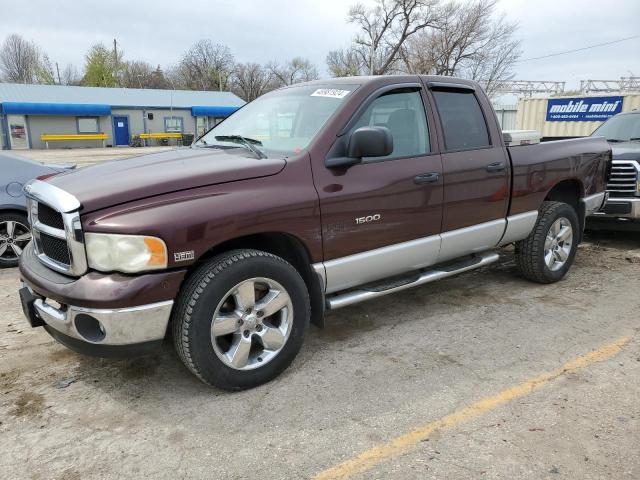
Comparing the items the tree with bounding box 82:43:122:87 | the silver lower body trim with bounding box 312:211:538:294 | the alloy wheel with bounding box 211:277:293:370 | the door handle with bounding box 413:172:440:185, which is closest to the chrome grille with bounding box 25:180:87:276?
the alloy wheel with bounding box 211:277:293:370

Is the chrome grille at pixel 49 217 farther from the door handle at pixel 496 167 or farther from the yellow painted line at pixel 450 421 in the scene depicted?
the door handle at pixel 496 167

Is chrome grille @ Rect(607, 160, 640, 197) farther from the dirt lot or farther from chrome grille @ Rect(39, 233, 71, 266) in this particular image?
chrome grille @ Rect(39, 233, 71, 266)

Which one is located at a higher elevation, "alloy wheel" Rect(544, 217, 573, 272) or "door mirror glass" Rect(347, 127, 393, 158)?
"door mirror glass" Rect(347, 127, 393, 158)

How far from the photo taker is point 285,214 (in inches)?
125

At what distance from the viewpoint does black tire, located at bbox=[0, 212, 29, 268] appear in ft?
19.9

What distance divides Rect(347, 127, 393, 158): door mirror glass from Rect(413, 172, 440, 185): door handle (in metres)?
0.54

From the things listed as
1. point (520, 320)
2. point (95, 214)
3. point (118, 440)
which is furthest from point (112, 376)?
point (520, 320)

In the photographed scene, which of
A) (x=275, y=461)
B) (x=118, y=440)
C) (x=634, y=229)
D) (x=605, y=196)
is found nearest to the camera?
(x=275, y=461)

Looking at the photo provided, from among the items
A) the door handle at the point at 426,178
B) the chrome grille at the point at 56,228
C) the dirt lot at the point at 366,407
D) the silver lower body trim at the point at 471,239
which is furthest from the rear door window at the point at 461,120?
the chrome grille at the point at 56,228

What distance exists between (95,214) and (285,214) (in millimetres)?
1065

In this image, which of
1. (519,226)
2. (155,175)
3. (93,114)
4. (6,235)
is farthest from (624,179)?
(93,114)

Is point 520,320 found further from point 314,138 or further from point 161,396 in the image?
point 161,396

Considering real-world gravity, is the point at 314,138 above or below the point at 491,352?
above

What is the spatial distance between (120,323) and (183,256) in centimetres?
47
